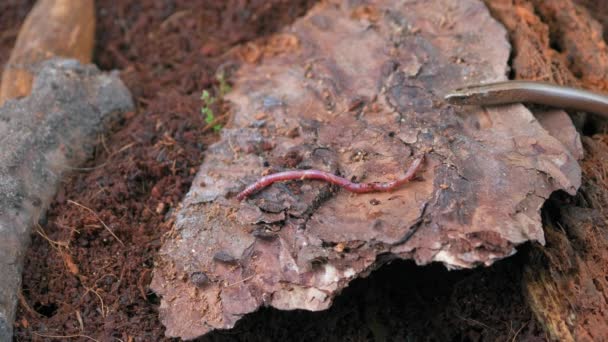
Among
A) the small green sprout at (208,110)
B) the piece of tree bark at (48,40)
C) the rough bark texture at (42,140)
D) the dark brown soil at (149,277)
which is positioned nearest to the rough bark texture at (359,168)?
the small green sprout at (208,110)

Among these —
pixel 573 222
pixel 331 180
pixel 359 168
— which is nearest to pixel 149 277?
pixel 331 180

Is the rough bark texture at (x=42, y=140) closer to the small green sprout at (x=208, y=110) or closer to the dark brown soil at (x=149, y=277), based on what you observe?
the dark brown soil at (x=149, y=277)

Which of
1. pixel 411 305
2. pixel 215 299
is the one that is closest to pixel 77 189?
pixel 215 299

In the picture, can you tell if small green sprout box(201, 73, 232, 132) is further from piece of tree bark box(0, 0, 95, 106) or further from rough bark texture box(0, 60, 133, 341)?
piece of tree bark box(0, 0, 95, 106)

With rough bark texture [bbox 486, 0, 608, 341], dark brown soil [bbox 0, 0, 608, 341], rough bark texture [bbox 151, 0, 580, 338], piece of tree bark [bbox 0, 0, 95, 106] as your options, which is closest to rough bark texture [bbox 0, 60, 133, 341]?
dark brown soil [bbox 0, 0, 608, 341]

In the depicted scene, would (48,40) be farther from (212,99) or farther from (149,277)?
(149,277)

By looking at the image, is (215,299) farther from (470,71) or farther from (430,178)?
(470,71)
